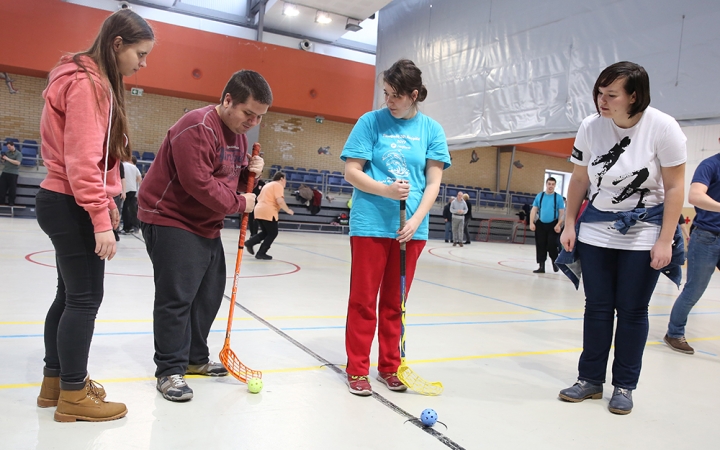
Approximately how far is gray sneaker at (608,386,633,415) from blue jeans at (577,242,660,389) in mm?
30

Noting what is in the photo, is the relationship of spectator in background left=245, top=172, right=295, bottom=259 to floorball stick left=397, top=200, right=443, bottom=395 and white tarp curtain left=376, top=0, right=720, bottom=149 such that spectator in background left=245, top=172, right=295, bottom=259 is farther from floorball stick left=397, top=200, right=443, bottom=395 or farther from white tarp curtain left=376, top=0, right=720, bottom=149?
floorball stick left=397, top=200, right=443, bottom=395

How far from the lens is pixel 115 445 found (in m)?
1.89

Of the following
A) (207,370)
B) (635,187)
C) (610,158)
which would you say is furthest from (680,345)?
(207,370)

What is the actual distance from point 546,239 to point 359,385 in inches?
294

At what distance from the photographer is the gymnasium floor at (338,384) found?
2.08 metres

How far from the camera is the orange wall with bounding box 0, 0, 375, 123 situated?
14078 mm

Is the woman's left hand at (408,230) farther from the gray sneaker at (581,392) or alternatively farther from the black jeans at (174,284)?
the gray sneaker at (581,392)

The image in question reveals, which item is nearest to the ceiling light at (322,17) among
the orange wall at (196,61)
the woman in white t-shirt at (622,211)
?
the orange wall at (196,61)

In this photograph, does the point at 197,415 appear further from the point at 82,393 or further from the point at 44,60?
the point at 44,60

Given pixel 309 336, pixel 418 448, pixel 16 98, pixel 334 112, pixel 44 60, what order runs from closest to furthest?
pixel 418 448 < pixel 309 336 < pixel 44 60 < pixel 16 98 < pixel 334 112

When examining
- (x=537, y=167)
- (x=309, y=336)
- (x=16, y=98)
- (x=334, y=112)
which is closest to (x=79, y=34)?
(x=16, y=98)

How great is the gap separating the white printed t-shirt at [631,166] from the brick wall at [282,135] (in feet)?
43.5

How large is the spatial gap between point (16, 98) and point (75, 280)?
17.0 m

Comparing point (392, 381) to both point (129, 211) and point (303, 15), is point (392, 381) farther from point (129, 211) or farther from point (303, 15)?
Result: point (303, 15)
